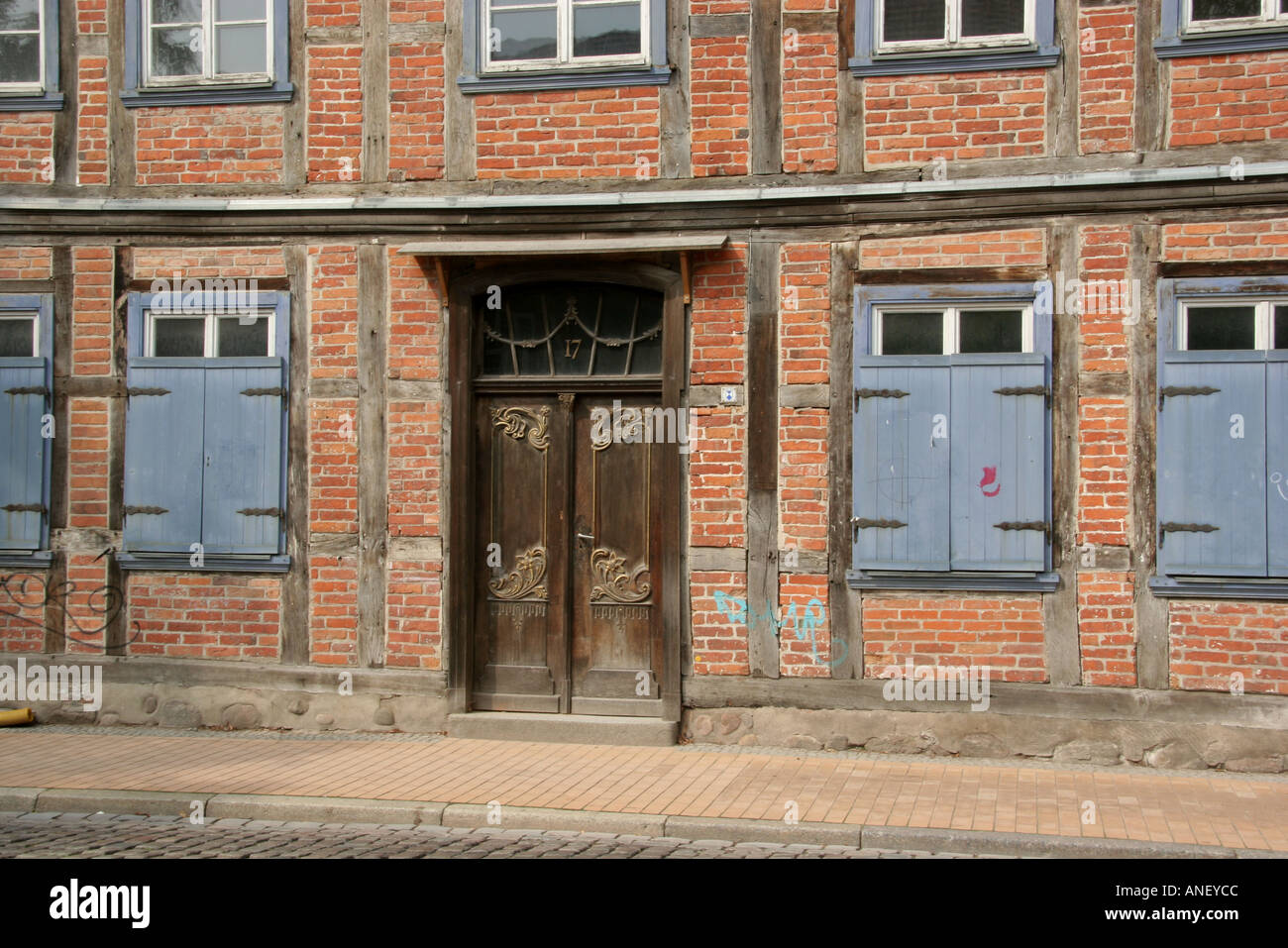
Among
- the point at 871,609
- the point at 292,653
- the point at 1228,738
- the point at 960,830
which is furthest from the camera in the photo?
the point at 292,653

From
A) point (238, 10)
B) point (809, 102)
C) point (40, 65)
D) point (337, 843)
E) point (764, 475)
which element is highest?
point (238, 10)

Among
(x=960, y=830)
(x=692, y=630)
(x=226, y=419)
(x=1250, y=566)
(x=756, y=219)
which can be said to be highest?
(x=756, y=219)

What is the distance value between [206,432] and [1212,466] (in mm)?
7138

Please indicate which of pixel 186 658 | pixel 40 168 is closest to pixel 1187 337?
pixel 186 658

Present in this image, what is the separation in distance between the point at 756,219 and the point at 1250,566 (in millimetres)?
4004

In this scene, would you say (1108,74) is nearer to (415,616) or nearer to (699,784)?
(699,784)

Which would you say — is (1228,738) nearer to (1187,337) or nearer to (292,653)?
(1187,337)

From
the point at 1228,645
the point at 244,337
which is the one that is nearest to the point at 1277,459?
the point at 1228,645

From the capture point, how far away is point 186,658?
31.4 ft

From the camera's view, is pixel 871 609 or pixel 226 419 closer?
pixel 871 609

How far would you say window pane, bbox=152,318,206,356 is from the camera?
962cm

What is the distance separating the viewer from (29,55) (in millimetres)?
9750

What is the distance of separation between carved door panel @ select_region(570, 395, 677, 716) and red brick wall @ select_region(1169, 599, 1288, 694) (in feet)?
11.6

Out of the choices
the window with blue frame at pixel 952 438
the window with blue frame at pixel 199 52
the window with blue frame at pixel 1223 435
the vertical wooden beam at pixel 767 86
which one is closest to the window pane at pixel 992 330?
the window with blue frame at pixel 952 438
